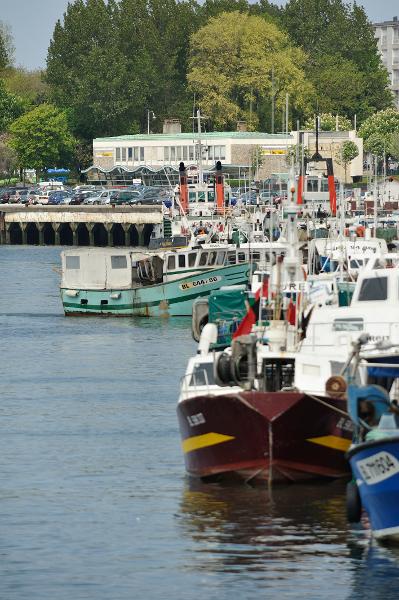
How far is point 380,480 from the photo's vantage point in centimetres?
3142

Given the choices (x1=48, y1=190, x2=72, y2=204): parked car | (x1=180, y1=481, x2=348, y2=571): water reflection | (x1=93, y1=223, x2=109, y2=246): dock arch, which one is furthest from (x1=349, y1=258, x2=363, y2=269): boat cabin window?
(x1=48, y1=190, x2=72, y2=204): parked car

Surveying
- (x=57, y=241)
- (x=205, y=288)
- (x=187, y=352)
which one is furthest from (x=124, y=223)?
(x=187, y=352)

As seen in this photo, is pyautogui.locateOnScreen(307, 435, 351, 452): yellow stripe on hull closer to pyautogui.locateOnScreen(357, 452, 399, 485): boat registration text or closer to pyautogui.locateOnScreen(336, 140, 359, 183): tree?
pyautogui.locateOnScreen(357, 452, 399, 485): boat registration text

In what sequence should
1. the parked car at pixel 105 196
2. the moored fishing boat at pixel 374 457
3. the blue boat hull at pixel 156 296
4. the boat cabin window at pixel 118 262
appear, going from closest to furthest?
the moored fishing boat at pixel 374 457 → the blue boat hull at pixel 156 296 → the boat cabin window at pixel 118 262 → the parked car at pixel 105 196

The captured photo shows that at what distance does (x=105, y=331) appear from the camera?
7306 cm

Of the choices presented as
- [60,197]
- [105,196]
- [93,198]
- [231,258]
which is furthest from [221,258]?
[60,197]

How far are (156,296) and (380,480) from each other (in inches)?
1841

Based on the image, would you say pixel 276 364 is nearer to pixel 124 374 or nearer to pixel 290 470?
pixel 290 470

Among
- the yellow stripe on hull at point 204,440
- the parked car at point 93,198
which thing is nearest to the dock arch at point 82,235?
the parked car at point 93,198

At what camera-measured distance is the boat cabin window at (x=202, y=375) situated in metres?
39.2

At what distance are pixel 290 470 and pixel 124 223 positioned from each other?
358 ft

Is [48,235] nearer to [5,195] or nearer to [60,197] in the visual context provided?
[60,197]

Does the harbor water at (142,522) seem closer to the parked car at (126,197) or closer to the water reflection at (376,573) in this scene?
the water reflection at (376,573)

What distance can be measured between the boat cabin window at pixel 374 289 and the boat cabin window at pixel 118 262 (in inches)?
1415
